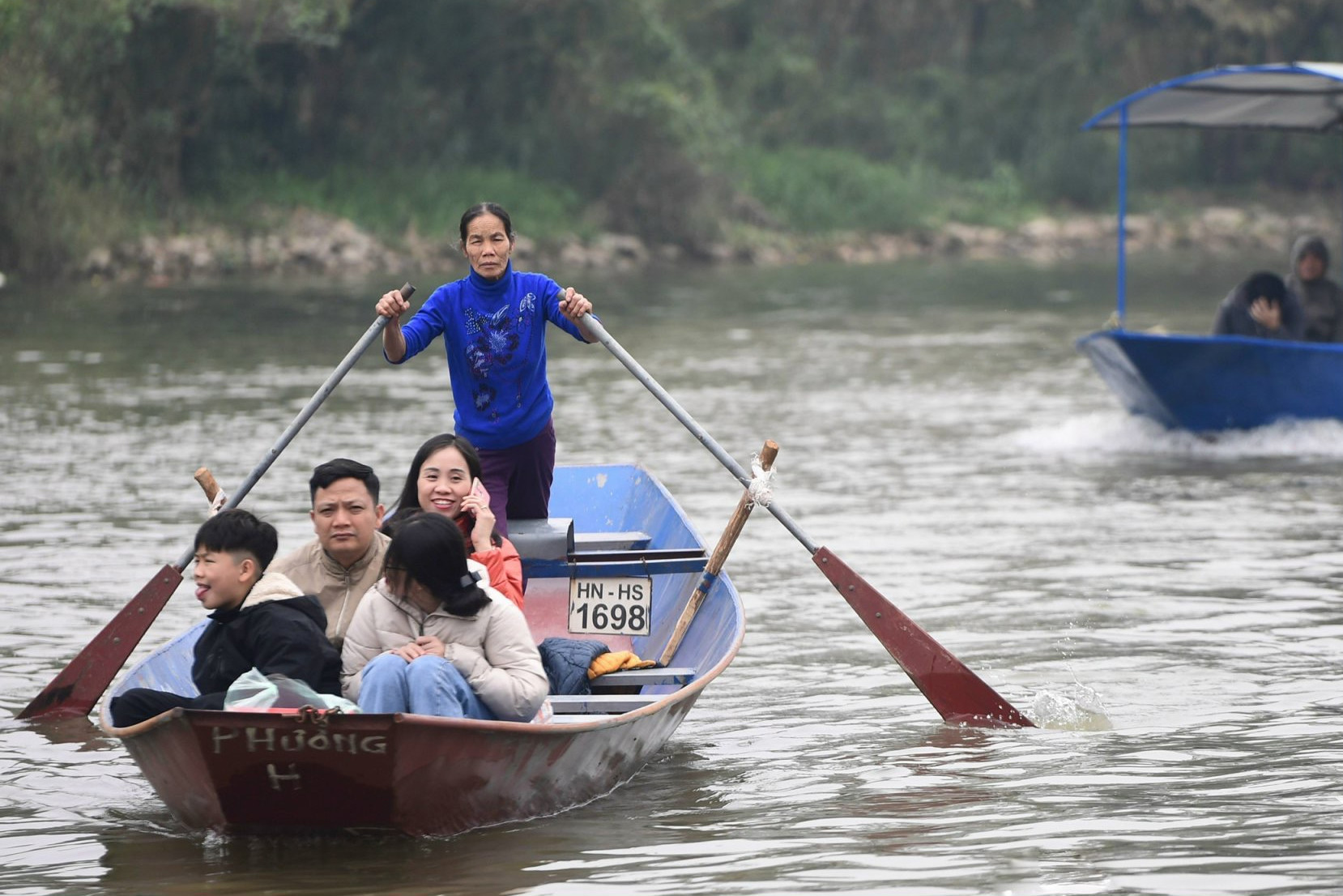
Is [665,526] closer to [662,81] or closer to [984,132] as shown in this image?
[662,81]

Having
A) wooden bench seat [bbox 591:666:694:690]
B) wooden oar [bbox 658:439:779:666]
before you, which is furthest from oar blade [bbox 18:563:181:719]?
wooden oar [bbox 658:439:779:666]

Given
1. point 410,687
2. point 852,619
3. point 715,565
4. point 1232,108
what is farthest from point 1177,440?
point 410,687

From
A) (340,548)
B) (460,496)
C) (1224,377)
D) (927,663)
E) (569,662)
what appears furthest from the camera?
(1224,377)

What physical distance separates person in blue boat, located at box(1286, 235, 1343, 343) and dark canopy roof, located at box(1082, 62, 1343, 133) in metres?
1.16

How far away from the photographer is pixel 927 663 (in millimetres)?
7039

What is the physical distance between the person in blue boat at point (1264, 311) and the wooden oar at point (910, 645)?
23.4 ft

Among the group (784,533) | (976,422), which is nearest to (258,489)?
(784,533)

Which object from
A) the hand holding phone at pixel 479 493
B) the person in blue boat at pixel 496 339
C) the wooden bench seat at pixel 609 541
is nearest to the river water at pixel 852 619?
the wooden bench seat at pixel 609 541

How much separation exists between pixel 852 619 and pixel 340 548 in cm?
335

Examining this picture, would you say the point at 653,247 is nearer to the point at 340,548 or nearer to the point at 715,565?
the point at 715,565

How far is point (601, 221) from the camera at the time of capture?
3675 centimetres

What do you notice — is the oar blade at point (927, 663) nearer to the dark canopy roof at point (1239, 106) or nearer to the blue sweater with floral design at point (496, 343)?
the blue sweater with floral design at point (496, 343)

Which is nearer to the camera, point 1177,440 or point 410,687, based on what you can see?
point 410,687

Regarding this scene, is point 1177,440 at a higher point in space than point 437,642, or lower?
lower
